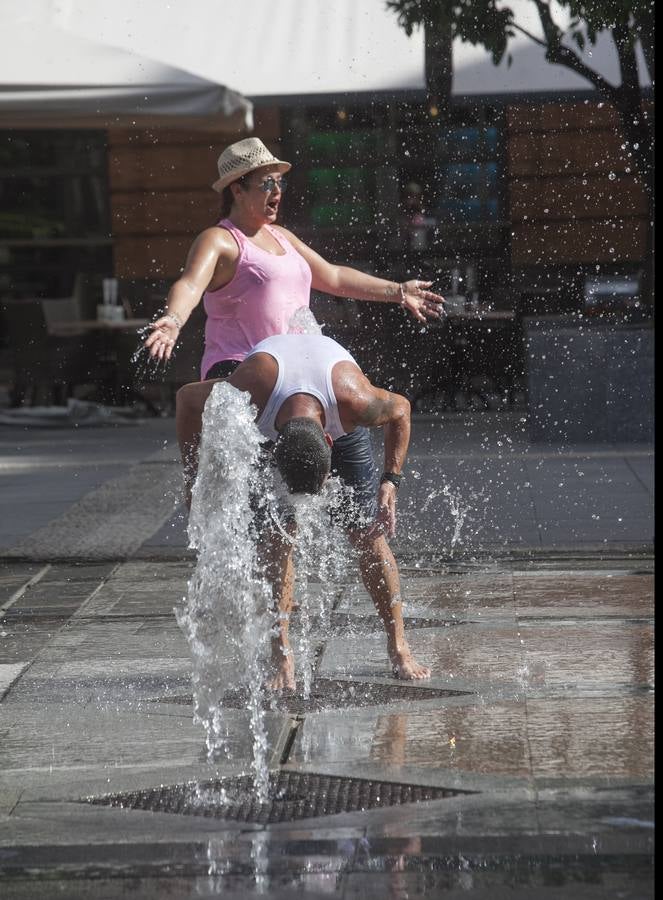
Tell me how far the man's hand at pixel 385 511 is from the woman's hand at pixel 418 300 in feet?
2.96

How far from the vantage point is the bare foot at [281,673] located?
5574 mm

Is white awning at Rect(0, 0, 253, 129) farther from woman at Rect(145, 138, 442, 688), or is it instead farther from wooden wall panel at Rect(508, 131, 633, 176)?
woman at Rect(145, 138, 442, 688)

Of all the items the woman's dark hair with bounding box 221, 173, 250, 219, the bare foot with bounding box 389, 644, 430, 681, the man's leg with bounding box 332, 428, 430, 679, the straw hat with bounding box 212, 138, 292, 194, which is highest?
the straw hat with bounding box 212, 138, 292, 194

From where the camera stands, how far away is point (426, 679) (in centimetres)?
569

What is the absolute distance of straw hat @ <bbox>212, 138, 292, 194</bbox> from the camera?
238 inches

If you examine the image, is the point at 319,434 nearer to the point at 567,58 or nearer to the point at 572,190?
the point at 567,58

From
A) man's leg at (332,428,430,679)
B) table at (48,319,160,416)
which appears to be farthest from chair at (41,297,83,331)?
man's leg at (332,428,430,679)

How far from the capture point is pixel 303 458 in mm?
5098

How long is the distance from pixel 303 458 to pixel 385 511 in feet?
1.92

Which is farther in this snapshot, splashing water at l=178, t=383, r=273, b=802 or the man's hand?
the man's hand

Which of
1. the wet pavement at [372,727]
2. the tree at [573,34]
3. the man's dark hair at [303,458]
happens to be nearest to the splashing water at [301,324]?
the man's dark hair at [303,458]

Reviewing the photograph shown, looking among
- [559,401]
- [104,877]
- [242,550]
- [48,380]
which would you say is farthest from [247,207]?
[48,380]

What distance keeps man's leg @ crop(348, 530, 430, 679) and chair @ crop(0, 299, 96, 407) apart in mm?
11256

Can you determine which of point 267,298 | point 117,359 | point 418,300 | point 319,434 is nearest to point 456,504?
point 418,300
